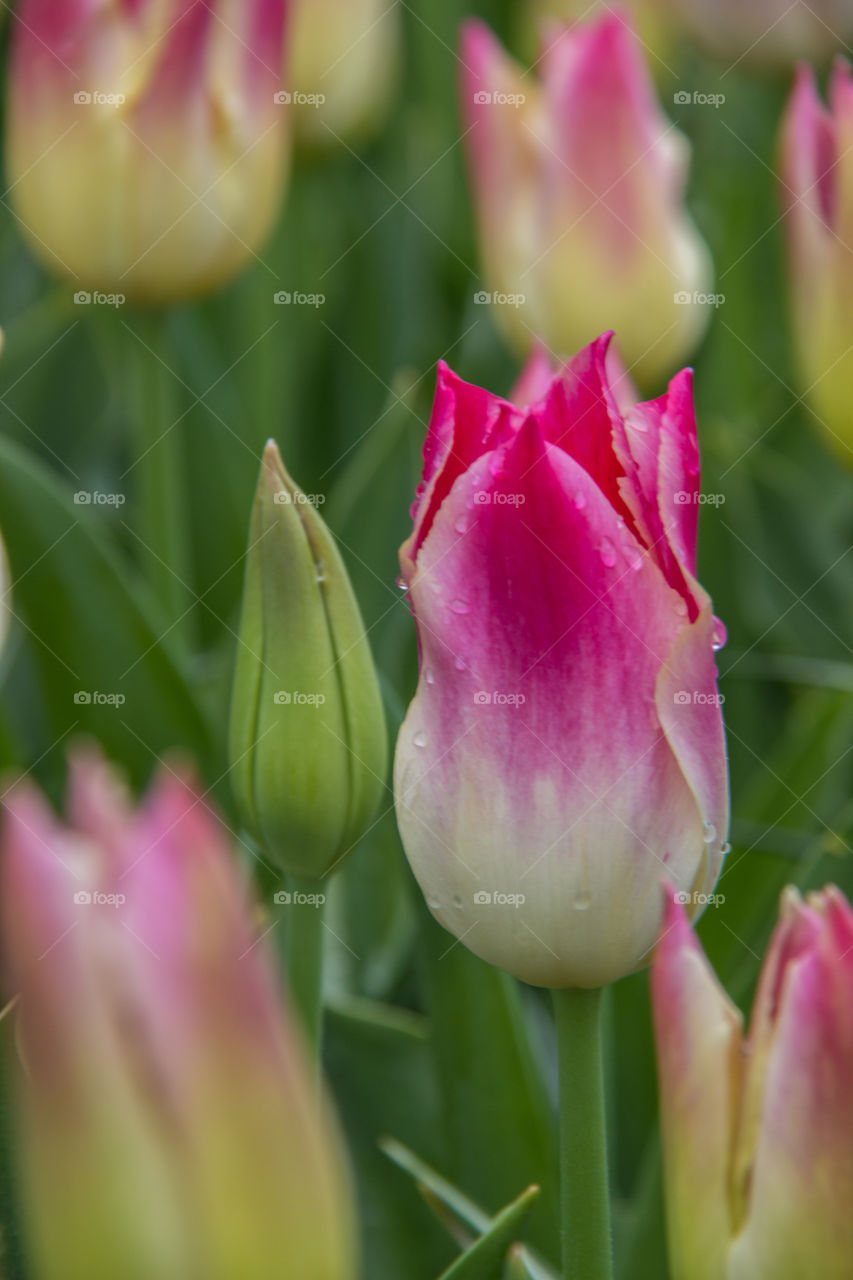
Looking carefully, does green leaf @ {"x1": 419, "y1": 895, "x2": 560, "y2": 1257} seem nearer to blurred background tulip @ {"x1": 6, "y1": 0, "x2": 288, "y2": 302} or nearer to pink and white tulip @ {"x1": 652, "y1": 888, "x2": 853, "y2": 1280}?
pink and white tulip @ {"x1": 652, "y1": 888, "x2": 853, "y2": 1280}

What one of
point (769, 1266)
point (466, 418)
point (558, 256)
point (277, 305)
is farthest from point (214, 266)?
point (769, 1266)

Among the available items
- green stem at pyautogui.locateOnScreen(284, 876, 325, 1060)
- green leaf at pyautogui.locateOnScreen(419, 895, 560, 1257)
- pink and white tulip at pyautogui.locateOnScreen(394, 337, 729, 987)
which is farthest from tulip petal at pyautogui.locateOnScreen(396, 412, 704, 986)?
green leaf at pyautogui.locateOnScreen(419, 895, 560, 1257)

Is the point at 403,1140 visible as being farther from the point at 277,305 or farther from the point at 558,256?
the point at 277,305

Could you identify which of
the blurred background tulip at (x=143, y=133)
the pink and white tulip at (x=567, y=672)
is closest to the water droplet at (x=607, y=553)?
Result: the pink and white tulip at (x=567, y=672)

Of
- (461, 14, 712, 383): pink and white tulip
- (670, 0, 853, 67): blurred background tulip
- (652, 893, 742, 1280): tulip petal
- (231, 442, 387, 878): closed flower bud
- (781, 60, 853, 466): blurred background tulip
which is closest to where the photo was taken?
(652, 893, 742, 1280): tulip petal

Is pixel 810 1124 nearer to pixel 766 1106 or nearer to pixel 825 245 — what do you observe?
pixel 766 1106

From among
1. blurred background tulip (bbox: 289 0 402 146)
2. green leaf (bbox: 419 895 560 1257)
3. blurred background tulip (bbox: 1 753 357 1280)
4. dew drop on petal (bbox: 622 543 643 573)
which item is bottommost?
green leaf (bbox: 419 895 560 1257)

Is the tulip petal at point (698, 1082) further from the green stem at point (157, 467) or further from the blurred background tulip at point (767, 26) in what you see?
the blurred background tulip at point (767, 26)
